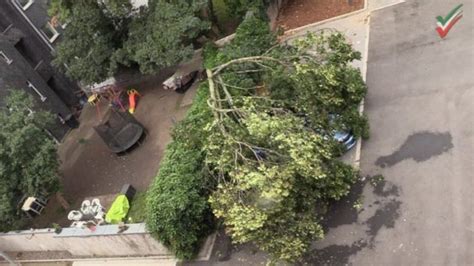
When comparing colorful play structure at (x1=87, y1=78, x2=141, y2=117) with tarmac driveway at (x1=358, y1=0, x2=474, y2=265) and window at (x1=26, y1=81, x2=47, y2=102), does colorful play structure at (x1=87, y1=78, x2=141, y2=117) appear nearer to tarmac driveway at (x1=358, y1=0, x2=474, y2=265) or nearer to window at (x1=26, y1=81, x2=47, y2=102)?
window at (x1=26, y1=81, x2=47, y2=102)

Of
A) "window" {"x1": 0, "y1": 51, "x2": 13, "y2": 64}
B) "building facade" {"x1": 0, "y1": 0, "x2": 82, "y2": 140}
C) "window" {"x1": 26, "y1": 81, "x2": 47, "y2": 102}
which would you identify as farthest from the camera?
"window" {"x1": 26, "y1": 81, "x2": 47, "y2": 102}

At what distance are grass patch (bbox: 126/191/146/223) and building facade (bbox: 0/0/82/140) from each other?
8105 mm

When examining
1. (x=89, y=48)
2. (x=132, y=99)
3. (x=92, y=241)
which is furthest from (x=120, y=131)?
(x=92, y=241)

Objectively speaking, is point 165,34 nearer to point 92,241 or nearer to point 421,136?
point 92,241

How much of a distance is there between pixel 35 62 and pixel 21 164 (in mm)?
9096

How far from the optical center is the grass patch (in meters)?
17.9

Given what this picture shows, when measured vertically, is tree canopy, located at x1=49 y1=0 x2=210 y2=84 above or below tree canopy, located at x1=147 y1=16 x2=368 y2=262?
above

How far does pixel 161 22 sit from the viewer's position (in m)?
21.3

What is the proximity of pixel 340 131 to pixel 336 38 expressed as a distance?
3069 mm

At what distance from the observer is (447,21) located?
60.7 feet

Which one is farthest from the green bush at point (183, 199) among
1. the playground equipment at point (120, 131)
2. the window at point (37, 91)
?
the window at point (37, 91)

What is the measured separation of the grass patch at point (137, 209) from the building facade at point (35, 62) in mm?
8105

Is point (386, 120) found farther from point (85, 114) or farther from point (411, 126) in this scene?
point (85, 114)

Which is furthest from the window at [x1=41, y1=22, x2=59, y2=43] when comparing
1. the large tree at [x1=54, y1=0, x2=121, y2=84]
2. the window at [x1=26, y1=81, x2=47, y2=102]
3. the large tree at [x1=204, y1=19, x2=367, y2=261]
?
the large tree at [x1=204, y1=19, x2=367, y2=261]
